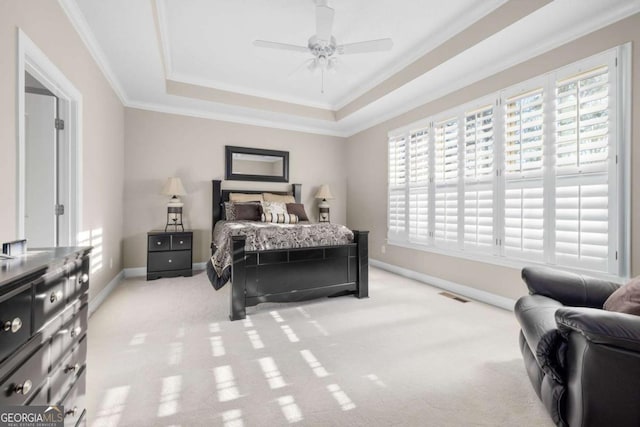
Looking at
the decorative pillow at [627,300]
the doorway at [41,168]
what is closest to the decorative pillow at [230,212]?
the doorway at [41,168]

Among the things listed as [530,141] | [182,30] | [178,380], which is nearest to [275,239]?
[178,380]

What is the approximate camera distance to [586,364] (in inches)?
44.4

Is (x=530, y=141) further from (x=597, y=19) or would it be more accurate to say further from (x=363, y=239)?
(x=363, y=239)

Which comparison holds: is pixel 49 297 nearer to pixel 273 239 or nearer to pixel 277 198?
pixel 273 239

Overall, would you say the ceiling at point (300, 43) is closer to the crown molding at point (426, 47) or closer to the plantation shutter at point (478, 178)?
the crown molding at point (426, 47)

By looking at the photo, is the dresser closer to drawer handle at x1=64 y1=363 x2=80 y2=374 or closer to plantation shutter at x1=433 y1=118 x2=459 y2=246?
drawer handle at x1=64 y1=363 x2=80 y2=374

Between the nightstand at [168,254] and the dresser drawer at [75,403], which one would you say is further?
the nightstand at [168,254]

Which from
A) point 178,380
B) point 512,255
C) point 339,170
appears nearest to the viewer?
point 178,380

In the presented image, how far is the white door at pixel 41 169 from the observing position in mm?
2396

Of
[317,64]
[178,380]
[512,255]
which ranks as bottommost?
[178,380]

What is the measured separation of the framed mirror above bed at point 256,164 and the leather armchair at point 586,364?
430 cm

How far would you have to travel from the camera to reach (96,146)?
302 centimetres

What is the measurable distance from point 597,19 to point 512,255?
7.03 feet

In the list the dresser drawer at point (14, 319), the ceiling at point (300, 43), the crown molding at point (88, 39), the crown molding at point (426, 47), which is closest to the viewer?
the dresser drawer at point (14, 319)
